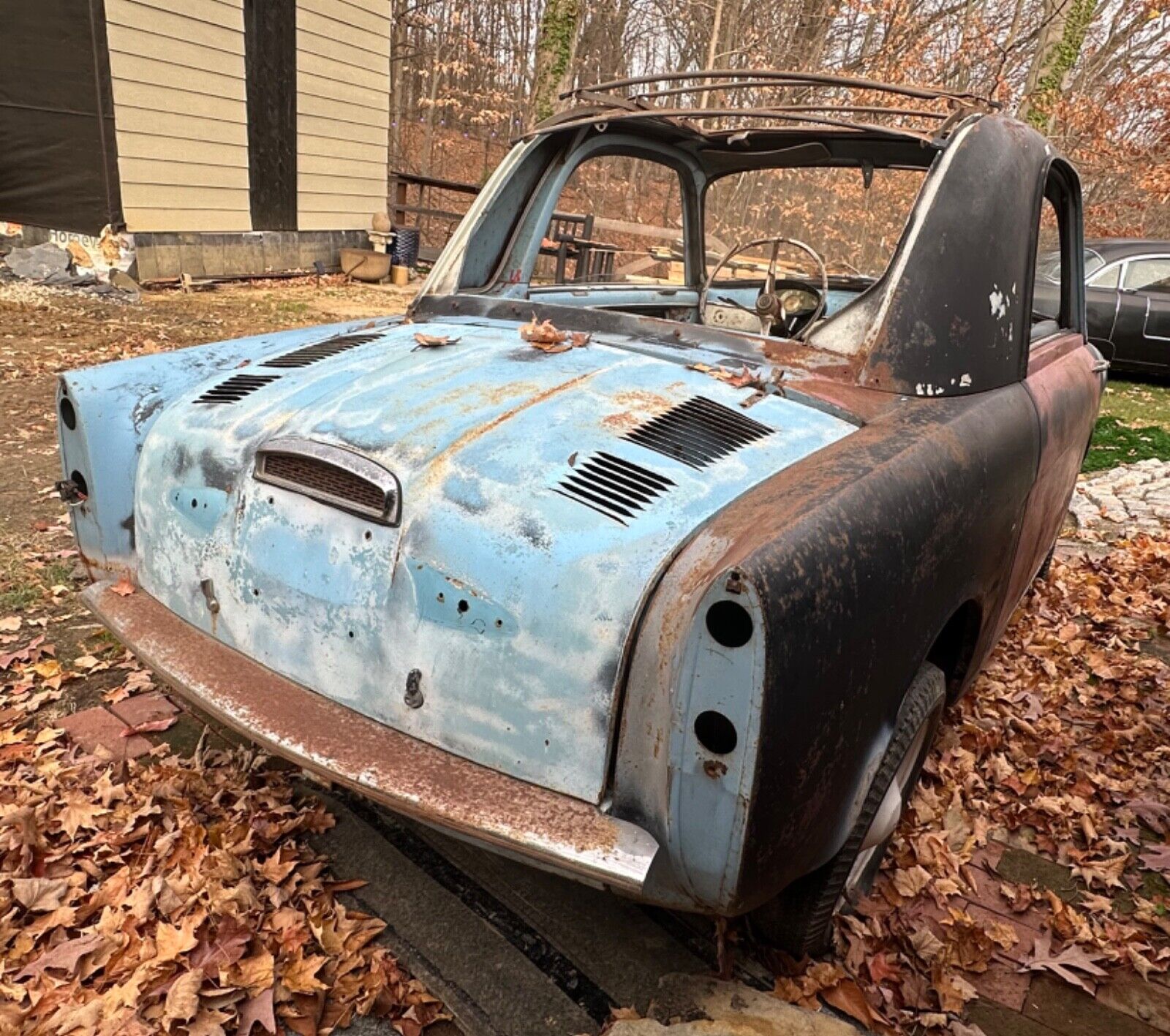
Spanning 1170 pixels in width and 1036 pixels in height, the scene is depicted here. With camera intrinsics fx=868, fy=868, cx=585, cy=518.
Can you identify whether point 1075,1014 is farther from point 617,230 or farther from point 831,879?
point 617,230

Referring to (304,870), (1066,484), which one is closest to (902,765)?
(304,870)

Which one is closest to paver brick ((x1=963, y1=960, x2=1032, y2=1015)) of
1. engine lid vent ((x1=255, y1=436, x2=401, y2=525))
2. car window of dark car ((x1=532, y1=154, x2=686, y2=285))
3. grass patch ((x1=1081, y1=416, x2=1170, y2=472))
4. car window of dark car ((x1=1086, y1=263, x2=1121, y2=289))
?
engine lid vent ((x1=255, y1=436, x2=401, y2=525))

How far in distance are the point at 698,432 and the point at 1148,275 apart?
1007cm

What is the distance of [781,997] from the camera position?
2.04m

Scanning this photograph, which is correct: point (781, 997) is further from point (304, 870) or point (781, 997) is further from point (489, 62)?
point (489, 62)

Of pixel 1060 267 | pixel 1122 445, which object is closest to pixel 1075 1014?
pixel 1060 267

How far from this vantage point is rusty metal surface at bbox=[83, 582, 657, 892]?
1.57m

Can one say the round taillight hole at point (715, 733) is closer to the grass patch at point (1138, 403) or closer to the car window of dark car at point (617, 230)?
the car window of dark car at point (617, 230)

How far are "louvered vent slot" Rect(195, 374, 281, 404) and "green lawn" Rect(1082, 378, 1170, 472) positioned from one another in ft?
19.2

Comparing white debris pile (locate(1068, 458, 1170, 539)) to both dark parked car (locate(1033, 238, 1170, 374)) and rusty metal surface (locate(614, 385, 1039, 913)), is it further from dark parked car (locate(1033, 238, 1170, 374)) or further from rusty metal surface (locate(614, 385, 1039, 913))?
rusty metal surface (locate(614, 385, 1039, 913))

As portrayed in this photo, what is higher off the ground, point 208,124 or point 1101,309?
point 208,124

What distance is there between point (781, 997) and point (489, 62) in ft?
92.7

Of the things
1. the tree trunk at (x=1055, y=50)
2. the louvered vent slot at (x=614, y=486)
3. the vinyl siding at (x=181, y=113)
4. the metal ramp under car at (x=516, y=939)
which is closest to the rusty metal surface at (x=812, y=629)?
the louvered vent slot at (x=614, y=486)

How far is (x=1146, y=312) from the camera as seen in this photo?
9656mm
